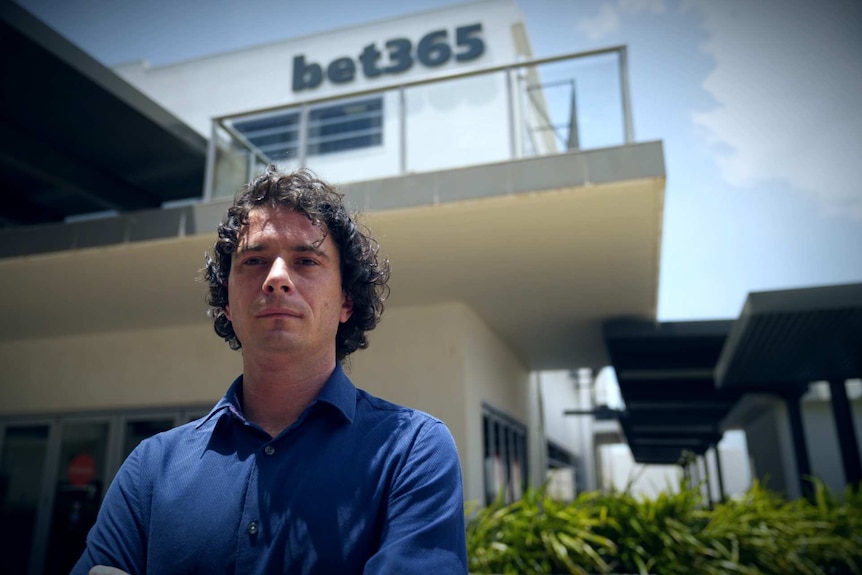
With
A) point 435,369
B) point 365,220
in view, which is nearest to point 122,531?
point 365,220

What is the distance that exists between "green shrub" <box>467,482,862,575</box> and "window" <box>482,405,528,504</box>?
1769 millimetres

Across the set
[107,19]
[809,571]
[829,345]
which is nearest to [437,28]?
[107,19]

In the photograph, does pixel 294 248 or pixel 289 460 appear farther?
pixel 294 248

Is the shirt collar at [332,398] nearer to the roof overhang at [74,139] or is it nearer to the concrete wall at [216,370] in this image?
the roof overhang at [74,139]

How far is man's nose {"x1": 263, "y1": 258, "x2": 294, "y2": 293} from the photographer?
1.31 metres

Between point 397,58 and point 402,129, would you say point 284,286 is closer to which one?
point 402,129

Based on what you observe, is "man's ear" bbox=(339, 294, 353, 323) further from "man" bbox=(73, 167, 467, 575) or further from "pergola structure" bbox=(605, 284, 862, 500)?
"pergola structure" bbox=(605, 284, 862, 500)

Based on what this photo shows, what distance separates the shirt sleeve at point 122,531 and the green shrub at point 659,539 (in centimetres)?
376

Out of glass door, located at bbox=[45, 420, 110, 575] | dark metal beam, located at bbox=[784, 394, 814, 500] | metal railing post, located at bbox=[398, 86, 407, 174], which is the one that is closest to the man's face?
metal railing post, located at bbox=[398, 86, 407, 174]

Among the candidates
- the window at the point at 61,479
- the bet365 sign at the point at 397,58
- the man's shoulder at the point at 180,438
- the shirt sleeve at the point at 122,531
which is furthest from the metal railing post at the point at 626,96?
the window at the point at 61,479

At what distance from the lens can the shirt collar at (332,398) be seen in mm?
1315

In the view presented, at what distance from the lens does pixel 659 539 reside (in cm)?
466

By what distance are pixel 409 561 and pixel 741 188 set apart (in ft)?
24.5

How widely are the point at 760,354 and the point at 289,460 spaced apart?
8092mm
